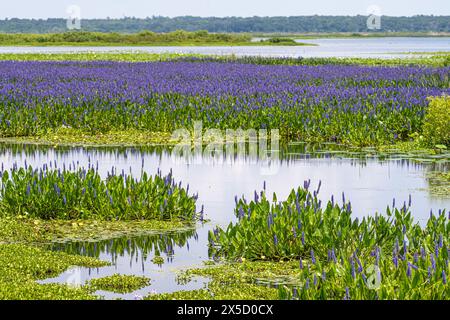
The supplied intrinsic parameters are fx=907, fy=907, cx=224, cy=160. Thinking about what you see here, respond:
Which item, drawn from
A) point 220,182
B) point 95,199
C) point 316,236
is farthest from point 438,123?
point 316,236

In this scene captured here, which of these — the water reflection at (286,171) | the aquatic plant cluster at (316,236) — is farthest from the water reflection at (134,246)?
the water reflection at (286,171)

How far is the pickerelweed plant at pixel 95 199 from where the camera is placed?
536 inches

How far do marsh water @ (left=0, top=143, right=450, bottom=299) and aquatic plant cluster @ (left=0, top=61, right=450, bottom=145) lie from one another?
1.73 meters

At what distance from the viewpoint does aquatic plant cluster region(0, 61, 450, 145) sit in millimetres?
24781

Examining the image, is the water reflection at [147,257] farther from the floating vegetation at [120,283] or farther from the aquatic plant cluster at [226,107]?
the aquatic plant cluster at [226,107]

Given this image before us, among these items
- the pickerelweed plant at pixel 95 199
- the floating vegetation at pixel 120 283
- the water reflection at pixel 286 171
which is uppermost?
the pickerelweed plant at pixel 95 199

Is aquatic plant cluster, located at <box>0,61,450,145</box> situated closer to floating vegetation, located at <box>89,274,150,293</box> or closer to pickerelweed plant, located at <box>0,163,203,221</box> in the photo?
pickerelweed plant, located at <box>0,163,203,221</box>

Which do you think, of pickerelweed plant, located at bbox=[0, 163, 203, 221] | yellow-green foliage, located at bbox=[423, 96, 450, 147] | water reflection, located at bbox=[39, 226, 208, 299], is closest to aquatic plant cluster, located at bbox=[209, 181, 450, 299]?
water reflection, located at bbox=[39, 226, 208, 299]

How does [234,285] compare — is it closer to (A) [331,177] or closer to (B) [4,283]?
(B) [4,283]

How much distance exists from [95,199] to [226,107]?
13875 millimetres

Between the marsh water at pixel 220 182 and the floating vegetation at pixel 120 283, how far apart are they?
161mm

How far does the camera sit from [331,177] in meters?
18.1
